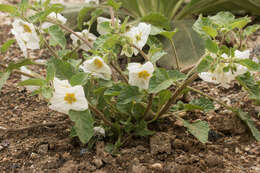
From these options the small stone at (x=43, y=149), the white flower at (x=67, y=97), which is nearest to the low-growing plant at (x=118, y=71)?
the white flower at (x=67, y=97)

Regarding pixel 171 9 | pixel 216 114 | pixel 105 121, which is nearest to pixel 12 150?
pixel 105 121

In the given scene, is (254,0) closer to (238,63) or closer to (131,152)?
(238,63)

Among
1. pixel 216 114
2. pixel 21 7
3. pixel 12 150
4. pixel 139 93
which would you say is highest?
pixel 21 7

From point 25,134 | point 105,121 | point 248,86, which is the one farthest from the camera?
point 25,134

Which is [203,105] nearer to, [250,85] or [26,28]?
[250,85]

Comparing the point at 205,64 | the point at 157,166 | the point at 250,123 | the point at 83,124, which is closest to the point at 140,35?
the point at 205,64

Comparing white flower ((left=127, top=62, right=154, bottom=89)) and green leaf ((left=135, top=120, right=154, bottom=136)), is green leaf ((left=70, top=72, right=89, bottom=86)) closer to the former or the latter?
white flower ((left=127, top=62, right=154, bottom=89))

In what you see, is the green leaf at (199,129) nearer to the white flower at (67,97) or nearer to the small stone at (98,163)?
the small stone at (98,163)
